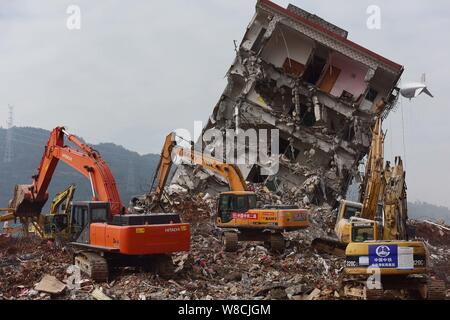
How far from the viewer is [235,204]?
18.8 meters

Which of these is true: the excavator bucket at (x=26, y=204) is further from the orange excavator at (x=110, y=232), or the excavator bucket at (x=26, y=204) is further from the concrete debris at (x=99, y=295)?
the concrete debris at (x=99, y=295)

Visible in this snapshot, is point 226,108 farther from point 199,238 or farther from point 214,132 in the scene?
point 199,238

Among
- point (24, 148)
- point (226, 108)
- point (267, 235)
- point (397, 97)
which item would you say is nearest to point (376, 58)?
point (397, 97)

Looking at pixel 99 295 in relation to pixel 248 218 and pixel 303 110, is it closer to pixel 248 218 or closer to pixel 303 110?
pixel 248 218

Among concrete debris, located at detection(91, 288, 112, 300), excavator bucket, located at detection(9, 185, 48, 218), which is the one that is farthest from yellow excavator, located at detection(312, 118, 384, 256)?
excavator bucket, located at detection(9, 185, 48, 218)

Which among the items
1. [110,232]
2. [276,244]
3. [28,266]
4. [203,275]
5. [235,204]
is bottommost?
[203,275]

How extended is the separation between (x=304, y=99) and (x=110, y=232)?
22.1 meters

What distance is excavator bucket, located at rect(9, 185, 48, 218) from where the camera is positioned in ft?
66.8

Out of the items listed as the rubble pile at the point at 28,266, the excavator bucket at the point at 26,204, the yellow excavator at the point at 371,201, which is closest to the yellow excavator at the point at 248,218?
the yellow excavator at the point at 371,201

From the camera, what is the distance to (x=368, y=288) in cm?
1132

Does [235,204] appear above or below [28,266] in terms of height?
above

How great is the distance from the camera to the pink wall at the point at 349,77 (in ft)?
107

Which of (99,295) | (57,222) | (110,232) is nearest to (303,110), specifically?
(57,222)

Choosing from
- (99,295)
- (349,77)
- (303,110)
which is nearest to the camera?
(99,295)
